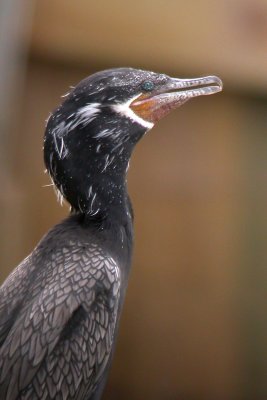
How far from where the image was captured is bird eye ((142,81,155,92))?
6.65ft

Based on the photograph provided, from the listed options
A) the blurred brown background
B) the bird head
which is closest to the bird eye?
the bird head

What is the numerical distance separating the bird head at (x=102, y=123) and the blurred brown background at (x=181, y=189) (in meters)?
1.25

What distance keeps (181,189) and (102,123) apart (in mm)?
1562

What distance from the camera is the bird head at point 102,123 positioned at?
1997 millimetres

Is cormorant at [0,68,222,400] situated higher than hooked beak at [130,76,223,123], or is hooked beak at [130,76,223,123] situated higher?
hooked beak at [130,76,223,123]

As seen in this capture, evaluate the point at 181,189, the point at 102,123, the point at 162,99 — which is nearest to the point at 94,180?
the point at 102,123

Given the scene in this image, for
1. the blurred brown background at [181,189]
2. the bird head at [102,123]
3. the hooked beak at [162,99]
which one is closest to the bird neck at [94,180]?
the bird head at [102,123]

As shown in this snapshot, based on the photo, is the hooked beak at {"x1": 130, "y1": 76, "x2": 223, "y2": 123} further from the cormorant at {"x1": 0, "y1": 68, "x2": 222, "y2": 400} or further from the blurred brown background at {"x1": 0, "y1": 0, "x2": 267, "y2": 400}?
the blurred brown background at {"x1": 0, "y1": 0, "x2": 267, "y2": 400}

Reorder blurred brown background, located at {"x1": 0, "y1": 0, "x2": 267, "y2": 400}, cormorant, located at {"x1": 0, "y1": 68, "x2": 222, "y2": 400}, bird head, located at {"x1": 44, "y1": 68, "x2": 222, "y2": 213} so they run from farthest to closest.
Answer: blurred brown background, located at {"x1": 0, "y1": 0, "x2": 267, "y2": 400} < bird head, located at {"x1": 44, "y1": 68, "x2": 222, "y2": 213} < cormorant, located at {"x1": 0, "y1": 68, "x2": 222, "y2": 400}

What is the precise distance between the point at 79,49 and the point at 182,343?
1512 millimetres

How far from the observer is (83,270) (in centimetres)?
197

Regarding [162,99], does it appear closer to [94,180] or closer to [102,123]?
[102,123]

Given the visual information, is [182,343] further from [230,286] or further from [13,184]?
[13,184]

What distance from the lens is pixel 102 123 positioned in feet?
6.63
